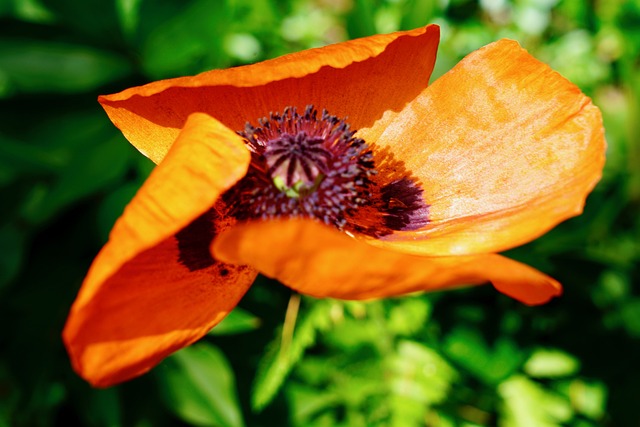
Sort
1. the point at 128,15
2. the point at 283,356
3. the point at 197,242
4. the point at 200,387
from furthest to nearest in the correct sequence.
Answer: the point at 128,15, the point at 200,387, the point at 283,356, the point at 197,242

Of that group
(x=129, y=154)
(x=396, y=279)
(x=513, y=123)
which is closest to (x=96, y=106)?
(x=129, y=154)

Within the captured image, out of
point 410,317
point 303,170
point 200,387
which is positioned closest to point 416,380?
point 410,317

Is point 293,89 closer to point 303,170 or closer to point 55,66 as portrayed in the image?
point 303,170

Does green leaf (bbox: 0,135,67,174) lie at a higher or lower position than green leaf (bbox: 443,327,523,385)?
higher

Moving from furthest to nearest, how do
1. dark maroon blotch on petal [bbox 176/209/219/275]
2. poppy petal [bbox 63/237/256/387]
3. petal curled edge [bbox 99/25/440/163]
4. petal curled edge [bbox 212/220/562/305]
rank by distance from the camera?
dark maroon blotch on petal [bbox 176/209/219/275] → petal curled edge [bbox 99/25/440/163] → poppy petal [bbox 63/237/256/387] → petal curled edge [bbox 212/220/562/305]

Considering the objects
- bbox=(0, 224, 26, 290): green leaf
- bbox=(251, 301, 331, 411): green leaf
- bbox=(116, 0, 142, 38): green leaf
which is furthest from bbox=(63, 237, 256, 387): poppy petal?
bbox=(116, 0, 142, 38): green leaf

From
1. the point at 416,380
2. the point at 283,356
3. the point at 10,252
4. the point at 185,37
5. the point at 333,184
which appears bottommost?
the point at 416,380

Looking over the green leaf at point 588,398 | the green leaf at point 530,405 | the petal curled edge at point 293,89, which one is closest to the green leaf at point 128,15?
the petal curled edge at point 293,89

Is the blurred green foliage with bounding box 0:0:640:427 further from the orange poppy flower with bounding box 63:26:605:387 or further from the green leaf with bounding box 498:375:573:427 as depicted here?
the orange poppy flower with bounding box 63:26:605:387
